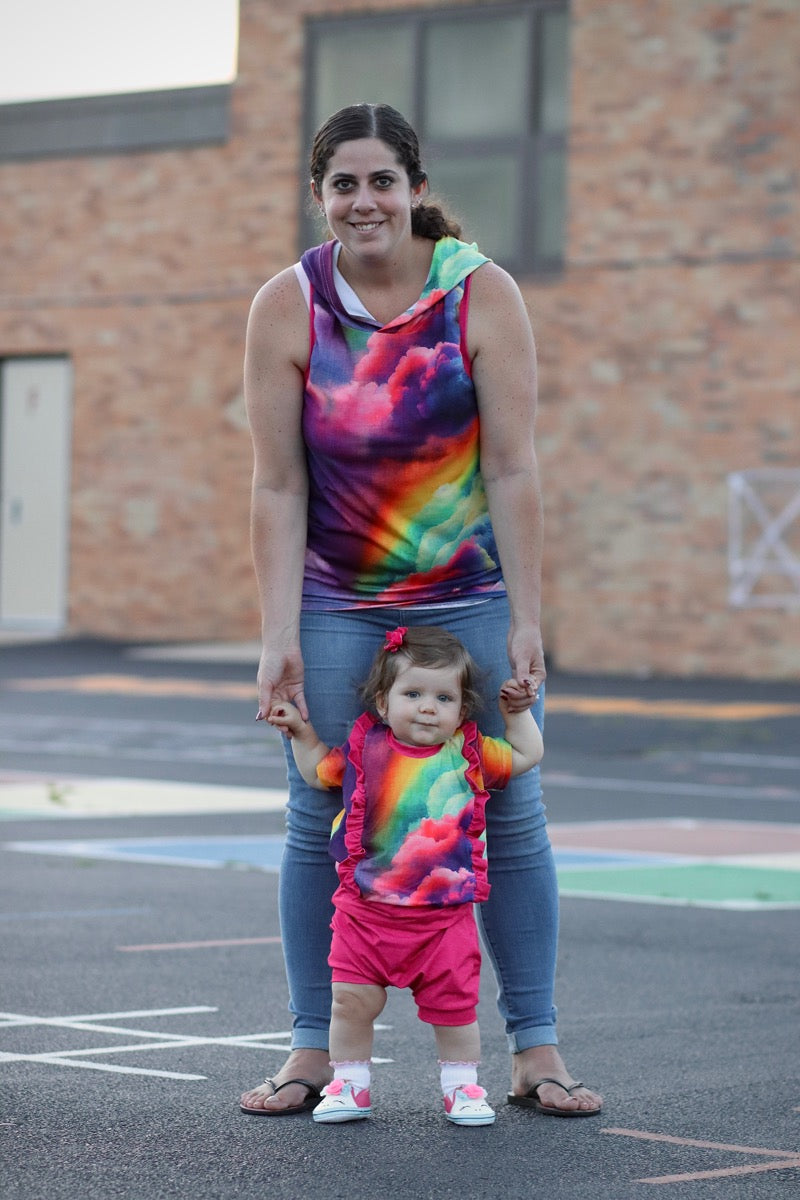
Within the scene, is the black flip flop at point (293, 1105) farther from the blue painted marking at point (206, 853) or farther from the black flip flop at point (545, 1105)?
the blue painted marking at point (206, 853)

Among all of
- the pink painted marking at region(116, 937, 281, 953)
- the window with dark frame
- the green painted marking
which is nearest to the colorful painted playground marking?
the green painted marking

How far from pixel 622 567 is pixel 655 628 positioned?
73 cm

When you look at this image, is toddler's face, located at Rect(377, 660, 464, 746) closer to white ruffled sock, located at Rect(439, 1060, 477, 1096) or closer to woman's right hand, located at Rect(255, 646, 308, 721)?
woman's right hand, located at Rect(255, 646, 308, 721)

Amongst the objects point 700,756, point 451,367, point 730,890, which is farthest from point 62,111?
point 451,367

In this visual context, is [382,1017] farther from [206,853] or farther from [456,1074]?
[206,853]

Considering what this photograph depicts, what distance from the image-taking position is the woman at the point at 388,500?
4.79 m

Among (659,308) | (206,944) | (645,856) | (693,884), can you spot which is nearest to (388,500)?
(206,944)

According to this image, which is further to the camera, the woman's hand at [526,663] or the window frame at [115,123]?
the window frame at [115,123]

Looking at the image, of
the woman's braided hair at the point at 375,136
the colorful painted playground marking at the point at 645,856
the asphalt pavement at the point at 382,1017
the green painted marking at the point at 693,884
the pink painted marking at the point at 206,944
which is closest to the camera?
the asphalt pavement at the point at 382,1017

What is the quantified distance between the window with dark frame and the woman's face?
19.8m

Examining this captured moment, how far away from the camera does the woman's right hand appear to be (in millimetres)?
4871

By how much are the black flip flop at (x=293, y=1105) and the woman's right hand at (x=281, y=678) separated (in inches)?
29.9

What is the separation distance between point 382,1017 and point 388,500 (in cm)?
191

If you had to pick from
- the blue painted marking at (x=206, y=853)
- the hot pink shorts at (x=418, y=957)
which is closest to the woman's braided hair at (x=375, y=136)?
the hot pink shorts at (x=418, y=957)
